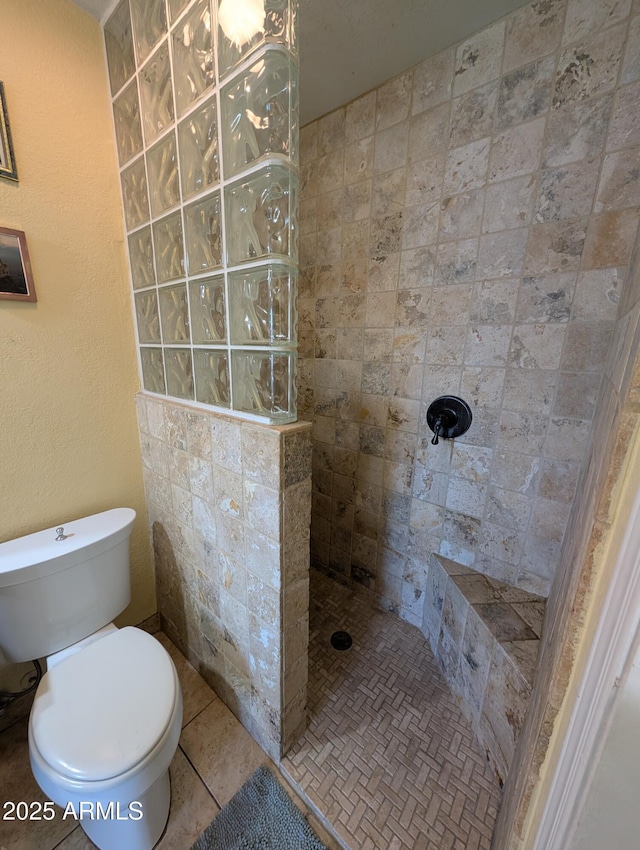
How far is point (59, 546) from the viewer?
3.28ft

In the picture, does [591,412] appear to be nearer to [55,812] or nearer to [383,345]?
[383,345]

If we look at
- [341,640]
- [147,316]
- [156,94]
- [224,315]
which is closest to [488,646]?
[341,640]

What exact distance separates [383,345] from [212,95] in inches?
37.4

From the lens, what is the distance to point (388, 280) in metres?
1.35

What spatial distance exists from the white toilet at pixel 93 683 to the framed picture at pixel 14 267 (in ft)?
2.49

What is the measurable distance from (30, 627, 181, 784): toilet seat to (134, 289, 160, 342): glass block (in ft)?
3.43

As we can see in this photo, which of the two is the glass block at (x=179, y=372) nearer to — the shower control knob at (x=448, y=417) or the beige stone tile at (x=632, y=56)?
the shower control knob at (x=448, y=417)

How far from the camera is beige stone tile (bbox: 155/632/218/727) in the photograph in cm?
119

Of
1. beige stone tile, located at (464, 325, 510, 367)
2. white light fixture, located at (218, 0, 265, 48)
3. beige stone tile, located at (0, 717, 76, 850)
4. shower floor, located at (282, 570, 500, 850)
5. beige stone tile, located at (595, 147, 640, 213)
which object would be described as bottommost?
beige stone tile, located at (0, 717, 76, 850)

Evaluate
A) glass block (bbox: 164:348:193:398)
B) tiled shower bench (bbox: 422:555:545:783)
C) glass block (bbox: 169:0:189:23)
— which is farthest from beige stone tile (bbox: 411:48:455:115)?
tiled shower bench (bbox: 422:555:545:783)

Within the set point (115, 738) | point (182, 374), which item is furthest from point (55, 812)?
point (182, 374)

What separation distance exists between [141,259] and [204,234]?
0.41 meters

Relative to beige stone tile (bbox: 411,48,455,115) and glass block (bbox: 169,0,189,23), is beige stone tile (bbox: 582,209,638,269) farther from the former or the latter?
glass block (bbox: 169,0,189,23)

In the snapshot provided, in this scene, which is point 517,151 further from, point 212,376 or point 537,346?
point 212,376
